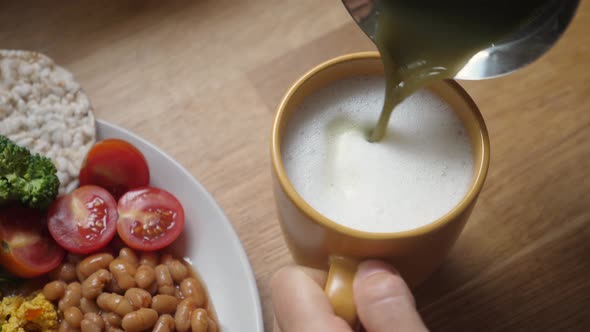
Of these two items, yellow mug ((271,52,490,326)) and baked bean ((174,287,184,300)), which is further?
baked bean ((174,287,184,300))

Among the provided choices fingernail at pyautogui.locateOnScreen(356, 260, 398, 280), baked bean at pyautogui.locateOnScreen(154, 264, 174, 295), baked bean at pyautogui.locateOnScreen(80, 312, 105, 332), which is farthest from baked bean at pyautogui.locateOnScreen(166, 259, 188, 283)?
fingernail at pyautogui.locateOnScreen(356, 260, 398, 280)

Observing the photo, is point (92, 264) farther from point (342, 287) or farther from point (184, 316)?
point (342, 287)

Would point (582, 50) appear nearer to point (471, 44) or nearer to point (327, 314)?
point (471, 44)

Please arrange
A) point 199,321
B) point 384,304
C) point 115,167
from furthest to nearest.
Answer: point 115,167 → point 199,321 → point 384,304

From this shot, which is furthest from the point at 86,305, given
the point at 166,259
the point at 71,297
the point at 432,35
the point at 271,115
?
the point at 432,35

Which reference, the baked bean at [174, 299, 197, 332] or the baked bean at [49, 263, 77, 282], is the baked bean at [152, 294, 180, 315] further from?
the baked bean at [49, 263, 77, 282]

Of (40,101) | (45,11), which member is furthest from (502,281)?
(45,11)

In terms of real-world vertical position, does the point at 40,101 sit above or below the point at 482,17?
below
